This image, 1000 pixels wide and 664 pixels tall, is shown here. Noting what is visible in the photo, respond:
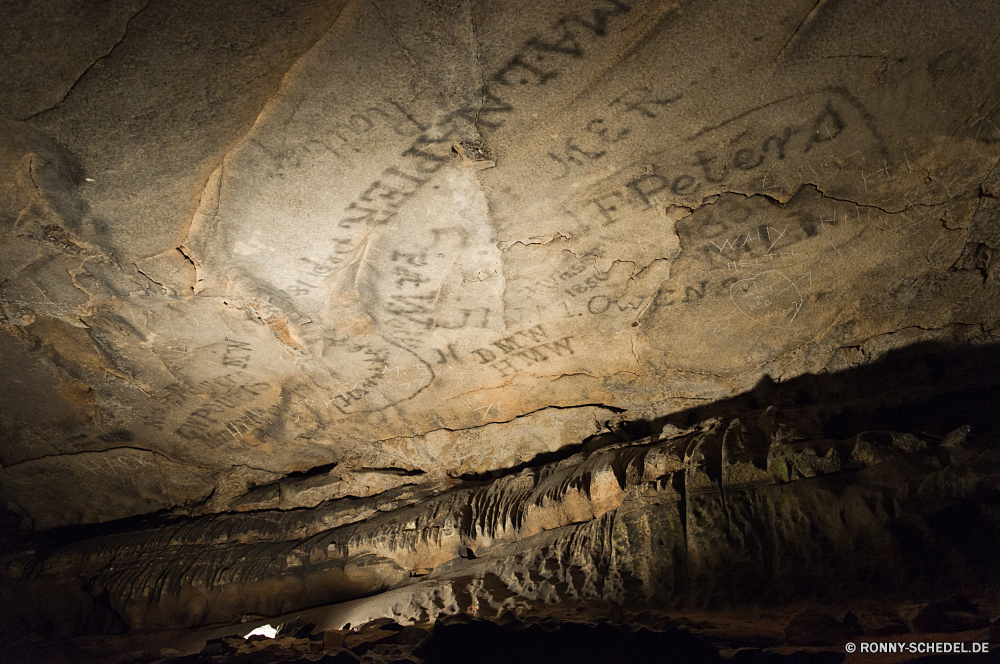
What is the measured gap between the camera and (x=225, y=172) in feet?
6.45

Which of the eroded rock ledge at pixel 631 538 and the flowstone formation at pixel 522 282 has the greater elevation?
the flowstone formation at pixel 522 282

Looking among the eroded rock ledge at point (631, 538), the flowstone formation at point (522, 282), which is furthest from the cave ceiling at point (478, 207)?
the eroded rock ledge at point (631, 538)

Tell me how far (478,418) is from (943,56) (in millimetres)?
2417

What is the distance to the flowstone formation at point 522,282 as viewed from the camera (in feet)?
5.29

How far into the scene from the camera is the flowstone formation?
5.29 feet

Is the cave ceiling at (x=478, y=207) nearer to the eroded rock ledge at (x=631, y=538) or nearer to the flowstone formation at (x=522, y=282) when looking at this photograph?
the flowstone formation at (x=522, y=282)

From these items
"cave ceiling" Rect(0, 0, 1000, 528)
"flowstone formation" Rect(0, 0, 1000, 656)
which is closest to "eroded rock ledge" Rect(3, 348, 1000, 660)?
"flowstone formation" Rect(0, 0, 1000, 656)

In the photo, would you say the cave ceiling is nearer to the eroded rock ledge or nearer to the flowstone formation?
the flowstone formation

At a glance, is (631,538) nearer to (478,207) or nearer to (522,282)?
(522,282)

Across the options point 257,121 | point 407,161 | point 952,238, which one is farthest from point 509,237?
point 952,238

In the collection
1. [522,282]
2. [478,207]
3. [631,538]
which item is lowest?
[631,538]

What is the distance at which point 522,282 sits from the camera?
7.83 ft

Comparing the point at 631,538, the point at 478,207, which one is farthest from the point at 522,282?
the point at 631,538

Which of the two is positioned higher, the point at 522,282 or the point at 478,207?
the point at 478,207
